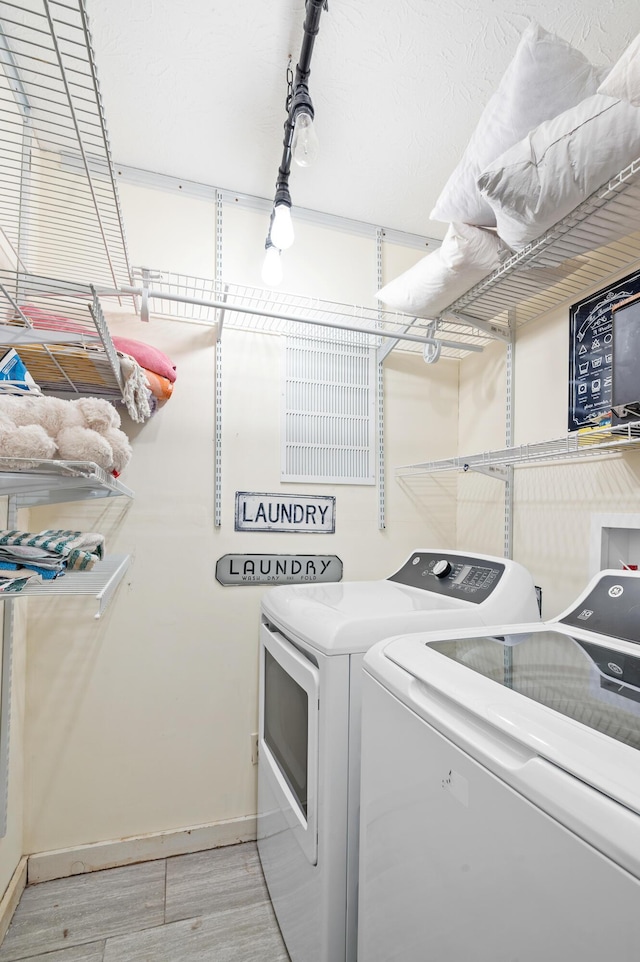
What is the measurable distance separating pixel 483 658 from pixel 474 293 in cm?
125

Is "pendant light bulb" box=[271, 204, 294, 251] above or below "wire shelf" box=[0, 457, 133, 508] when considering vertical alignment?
above

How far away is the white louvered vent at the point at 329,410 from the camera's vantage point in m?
2.07

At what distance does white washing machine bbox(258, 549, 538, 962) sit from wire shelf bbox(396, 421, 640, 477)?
359 millimetres

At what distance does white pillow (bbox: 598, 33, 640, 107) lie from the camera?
2.68 ft

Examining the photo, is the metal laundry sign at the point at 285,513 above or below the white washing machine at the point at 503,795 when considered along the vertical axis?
above

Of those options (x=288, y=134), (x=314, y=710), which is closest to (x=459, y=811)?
(x=314, y=710)

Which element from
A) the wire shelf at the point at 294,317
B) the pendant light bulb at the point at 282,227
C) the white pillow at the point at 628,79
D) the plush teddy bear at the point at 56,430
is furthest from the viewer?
the wire shelf at the point at 294,317

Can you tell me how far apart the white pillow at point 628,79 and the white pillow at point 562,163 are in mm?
82

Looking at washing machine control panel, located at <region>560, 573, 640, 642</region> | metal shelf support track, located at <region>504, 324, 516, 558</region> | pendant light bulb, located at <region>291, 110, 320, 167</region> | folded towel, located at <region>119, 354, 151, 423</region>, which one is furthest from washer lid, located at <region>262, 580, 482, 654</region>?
pendant light bulb, located at <region>291, 110, 320, 167</region>

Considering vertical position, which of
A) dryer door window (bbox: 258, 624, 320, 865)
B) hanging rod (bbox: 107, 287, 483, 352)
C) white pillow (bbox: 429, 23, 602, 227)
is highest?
white pillow (bbox: 429, 23, 602, 227)

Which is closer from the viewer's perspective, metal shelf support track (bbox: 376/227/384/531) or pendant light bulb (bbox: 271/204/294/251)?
pendant light bulb (bbox: 271/204/294/251)

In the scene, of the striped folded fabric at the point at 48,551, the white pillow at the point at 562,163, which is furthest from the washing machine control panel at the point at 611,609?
the striped folded fabric at the point at 48,551

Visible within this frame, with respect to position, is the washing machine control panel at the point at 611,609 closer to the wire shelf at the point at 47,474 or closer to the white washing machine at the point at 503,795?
the white washing machine at the point at 503,795

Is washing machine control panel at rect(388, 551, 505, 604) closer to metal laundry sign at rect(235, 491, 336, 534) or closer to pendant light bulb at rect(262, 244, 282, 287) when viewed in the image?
metal laundry sign at rect(235, 491, 336, 534)
